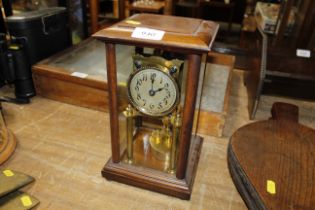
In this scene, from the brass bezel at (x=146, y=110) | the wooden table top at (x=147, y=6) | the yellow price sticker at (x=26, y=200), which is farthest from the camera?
the wooden table top at (x=147, y=6)

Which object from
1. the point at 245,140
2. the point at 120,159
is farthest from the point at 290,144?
the point at 120,159

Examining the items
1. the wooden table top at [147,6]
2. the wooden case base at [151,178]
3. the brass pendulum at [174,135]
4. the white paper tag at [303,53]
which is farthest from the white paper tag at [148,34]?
the wooden table top at [147,6]

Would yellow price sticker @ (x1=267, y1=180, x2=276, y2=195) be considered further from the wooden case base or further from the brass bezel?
the brass bezel

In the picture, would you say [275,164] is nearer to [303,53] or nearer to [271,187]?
[271,187]

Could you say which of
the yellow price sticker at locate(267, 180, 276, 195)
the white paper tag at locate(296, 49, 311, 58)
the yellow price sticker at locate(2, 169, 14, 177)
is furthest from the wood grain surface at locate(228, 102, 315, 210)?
the yellow price sticker at locate(2, 169, 14, 177)

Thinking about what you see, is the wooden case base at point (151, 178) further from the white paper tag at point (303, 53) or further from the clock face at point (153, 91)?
the white paper tag at point (303, 53)

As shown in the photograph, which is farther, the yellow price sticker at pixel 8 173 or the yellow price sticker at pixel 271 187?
the yellow price sticker at pixel 8 173

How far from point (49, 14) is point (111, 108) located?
117cm

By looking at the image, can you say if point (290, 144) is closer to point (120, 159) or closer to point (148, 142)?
point (148, 142)

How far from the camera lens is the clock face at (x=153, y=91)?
94cm

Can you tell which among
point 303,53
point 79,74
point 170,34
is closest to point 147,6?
point 79,74

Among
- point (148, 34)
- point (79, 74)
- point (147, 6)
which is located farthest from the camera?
point (147, 6)

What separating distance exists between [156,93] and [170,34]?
220 mm

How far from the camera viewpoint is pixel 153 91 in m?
0.96
